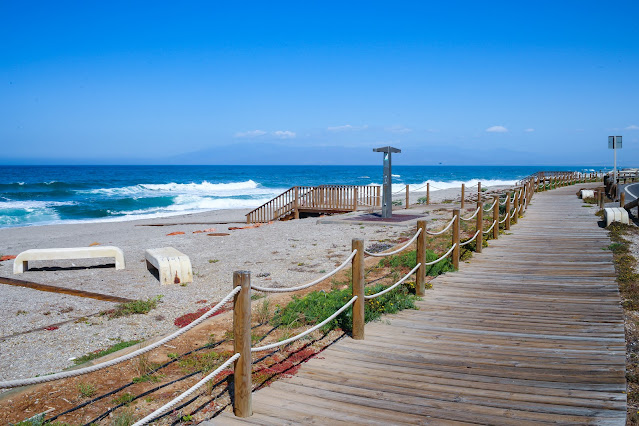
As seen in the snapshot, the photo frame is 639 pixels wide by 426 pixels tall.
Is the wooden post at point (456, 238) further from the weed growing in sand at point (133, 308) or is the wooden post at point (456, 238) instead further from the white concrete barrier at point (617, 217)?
the white concrete barrier at point (617, 217)

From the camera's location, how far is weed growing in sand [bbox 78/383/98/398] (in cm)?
429

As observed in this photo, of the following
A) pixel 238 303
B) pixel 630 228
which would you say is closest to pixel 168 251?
pixel 238 303

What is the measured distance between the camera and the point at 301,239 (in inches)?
631

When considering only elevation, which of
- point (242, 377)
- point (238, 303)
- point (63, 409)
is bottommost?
point (63, 409)

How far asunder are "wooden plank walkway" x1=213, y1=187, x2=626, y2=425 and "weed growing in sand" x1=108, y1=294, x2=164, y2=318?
163 inches

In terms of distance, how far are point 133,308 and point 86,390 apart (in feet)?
13.3

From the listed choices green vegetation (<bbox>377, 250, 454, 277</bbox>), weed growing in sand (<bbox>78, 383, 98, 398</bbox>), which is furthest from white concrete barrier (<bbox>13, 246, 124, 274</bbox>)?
weed growing in sand (<bbox>78, 383, 98, 398</bbox>)

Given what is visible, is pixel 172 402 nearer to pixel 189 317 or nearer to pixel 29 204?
pixel 189 317

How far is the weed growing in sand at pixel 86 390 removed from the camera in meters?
4.29

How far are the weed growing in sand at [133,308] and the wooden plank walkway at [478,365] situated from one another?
4.15m

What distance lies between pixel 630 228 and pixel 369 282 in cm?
934

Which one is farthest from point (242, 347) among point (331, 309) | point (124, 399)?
point (331, 309)

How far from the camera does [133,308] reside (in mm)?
8234

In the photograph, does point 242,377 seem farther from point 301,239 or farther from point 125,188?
point 125,188
